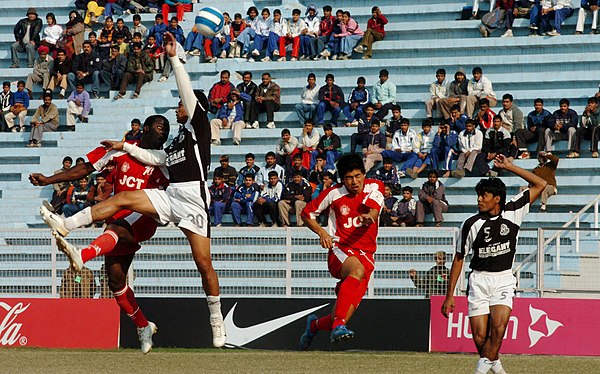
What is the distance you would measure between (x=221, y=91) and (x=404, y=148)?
441cm

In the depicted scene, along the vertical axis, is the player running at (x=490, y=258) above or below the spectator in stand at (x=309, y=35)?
below

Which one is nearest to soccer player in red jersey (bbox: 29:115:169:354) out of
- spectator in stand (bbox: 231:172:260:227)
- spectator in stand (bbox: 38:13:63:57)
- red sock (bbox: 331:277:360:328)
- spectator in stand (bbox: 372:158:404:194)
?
red sock (bbox: 331:277:360:328)

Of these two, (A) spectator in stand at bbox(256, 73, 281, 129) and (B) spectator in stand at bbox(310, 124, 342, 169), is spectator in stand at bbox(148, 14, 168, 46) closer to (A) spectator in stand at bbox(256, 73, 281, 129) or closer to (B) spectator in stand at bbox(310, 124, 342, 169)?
(A) spectator in stand at bbox(256, 73, 281, 129)

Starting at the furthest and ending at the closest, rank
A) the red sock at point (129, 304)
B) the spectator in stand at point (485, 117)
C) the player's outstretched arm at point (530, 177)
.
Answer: the spectator in stand at point (485, 117), the red sock at point (129, 304), the player's outstretched arm at point (530, 177)

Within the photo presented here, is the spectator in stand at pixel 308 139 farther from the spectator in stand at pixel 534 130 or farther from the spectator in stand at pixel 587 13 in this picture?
the spectator in stand at pixel 587 13

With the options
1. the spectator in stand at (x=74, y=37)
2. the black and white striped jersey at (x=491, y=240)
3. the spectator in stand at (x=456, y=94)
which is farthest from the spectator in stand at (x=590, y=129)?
the spectator in stand at (x=74, y=37)

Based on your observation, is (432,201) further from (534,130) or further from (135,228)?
(135,228)

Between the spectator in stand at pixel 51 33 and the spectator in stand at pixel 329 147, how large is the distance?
799cm

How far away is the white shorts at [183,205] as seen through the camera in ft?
37.6

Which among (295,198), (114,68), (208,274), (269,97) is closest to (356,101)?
(269,97)

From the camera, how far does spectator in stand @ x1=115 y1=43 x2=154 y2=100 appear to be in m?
25.1

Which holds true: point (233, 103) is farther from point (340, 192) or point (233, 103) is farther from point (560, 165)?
point (340, 192)

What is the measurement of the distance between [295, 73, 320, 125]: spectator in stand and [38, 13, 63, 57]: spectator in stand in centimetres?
669

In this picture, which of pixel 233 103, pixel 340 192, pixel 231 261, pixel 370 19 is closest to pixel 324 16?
pixel 370 19
